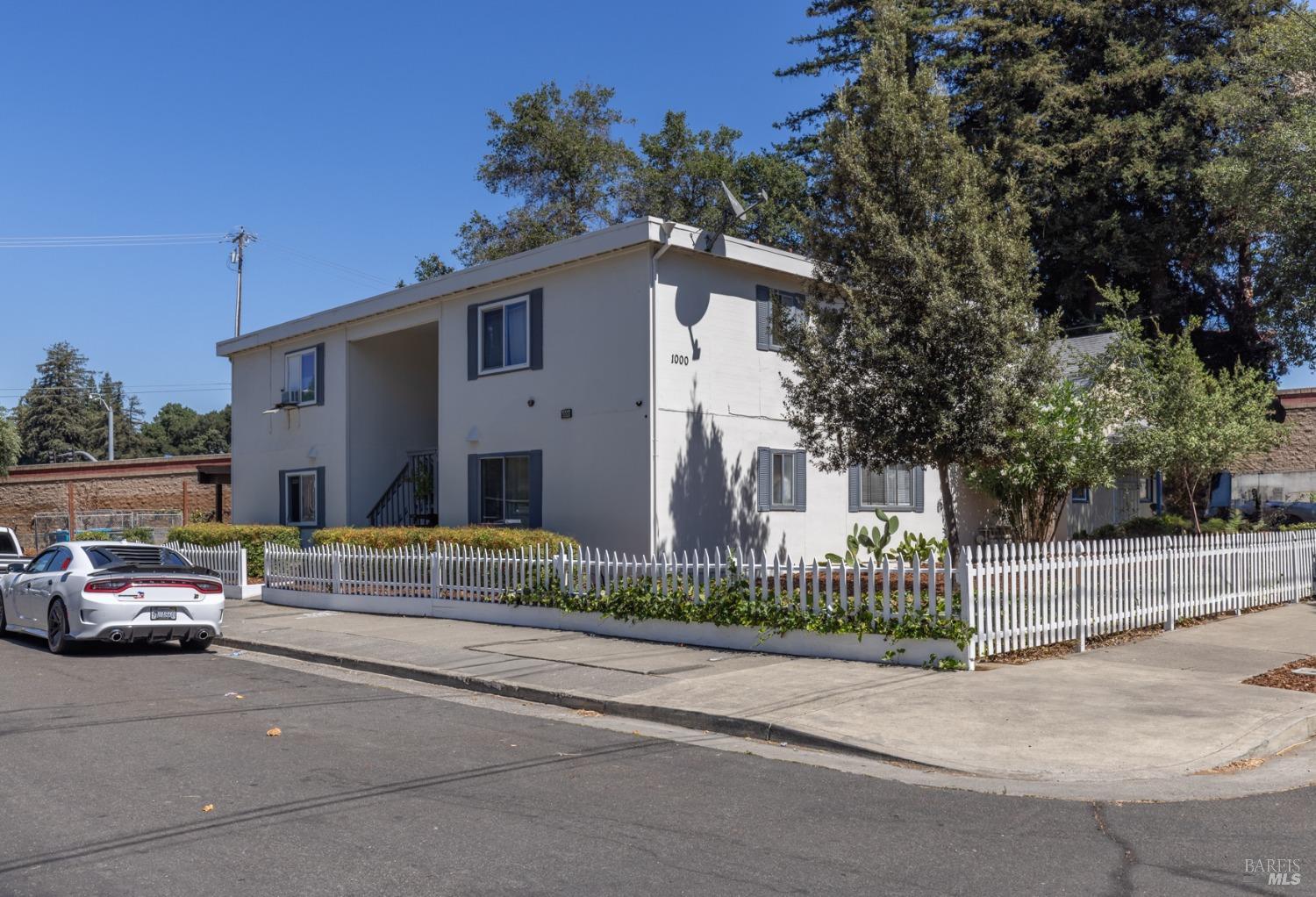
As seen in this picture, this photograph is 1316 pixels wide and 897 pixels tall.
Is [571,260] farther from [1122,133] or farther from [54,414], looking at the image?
[54,414]

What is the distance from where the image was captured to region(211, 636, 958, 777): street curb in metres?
8.19

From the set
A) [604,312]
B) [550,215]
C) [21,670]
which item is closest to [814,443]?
[604,312]

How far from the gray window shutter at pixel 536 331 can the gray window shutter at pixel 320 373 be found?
7.31 metres

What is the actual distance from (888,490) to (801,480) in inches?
97.5

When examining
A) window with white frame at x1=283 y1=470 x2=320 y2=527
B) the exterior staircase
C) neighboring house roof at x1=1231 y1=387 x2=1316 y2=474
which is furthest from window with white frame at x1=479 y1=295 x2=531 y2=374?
neighboring house roof at x1=1231 y1=387 x2=1316 y2=474

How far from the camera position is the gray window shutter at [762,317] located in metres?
18.8

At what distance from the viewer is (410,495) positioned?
23094mm

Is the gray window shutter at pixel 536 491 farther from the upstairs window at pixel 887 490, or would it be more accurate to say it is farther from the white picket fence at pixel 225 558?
the white picket fence at pixel 225 558

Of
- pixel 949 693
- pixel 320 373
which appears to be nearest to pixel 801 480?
pixel 949 693

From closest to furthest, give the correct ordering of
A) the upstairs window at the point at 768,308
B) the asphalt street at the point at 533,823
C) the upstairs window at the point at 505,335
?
the asphalt street at the point at 533,823, the upstairs window at the point at 768,308, the upstairs window at the point at 505,335

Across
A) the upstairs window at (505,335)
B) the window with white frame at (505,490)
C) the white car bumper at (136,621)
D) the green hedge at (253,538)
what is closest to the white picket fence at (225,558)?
the green hedge at (253,538)

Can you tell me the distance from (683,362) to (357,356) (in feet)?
30.0

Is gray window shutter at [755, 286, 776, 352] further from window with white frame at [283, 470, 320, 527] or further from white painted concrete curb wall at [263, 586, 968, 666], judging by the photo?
window with white frame at [283, 470, 320, 527]

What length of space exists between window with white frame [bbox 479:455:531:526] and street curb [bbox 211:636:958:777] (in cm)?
585
